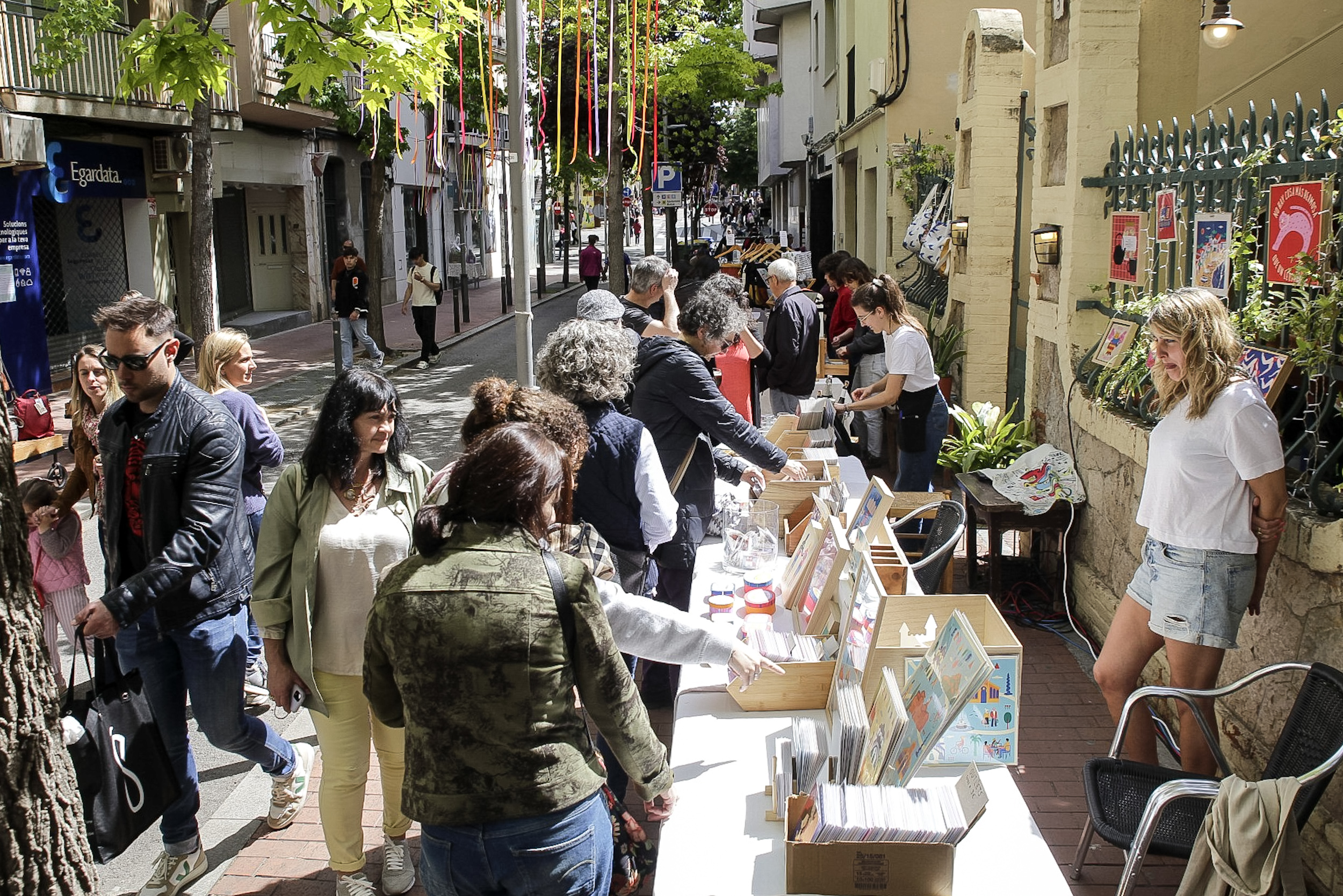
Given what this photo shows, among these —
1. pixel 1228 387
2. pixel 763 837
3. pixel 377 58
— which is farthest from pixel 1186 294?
pixel 377 58

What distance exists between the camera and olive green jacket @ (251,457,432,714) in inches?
135

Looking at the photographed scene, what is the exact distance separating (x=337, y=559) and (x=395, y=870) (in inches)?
45.5

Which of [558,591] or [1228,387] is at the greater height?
[1228,387]

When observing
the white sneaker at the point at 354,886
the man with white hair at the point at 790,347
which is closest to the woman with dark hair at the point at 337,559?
the white sneaker at the point at 354,886

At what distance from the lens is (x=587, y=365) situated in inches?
158

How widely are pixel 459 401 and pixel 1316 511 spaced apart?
38.4 feet

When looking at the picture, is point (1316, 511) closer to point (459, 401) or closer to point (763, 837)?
point (763, 837)

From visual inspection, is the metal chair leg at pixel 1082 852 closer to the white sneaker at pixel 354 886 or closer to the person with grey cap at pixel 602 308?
the white sneaker at pixel 354 886

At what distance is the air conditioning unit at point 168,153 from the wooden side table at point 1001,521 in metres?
15.7

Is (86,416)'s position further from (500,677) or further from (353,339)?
(353,339)

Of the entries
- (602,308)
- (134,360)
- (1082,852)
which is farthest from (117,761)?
(602,308)

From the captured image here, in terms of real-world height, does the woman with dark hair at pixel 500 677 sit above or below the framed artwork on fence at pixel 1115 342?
below

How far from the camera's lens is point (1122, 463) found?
5.65m

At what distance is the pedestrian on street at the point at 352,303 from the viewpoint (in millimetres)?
15664
